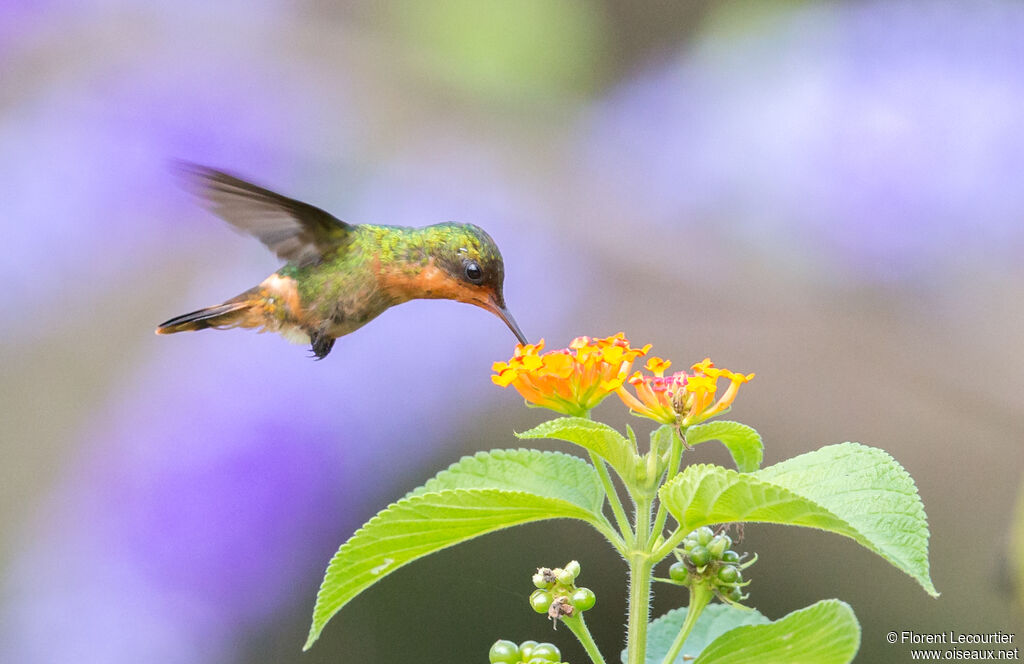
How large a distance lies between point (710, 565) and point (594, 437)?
0.30 feet

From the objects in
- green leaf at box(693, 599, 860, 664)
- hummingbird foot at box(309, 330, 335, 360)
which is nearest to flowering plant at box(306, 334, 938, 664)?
green leaf at box(693, 599, 860, 664)

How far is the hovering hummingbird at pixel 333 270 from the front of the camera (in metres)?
0.98

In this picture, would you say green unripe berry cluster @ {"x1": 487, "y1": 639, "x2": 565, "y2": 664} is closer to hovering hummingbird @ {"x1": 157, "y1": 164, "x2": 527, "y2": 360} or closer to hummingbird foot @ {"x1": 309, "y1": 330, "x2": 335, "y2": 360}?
hovering hummingbird @ {"x1": 157, "y1": 164, "x2": 527, "y2": 360}

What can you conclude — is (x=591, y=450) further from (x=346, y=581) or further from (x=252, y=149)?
(x=252, y=149)

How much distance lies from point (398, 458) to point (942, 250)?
127 cm

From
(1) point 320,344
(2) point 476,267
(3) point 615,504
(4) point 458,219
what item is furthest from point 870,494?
(4) point 458,219

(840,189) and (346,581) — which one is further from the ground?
(840,189)

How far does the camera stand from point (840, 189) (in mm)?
2328

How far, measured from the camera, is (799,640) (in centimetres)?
46

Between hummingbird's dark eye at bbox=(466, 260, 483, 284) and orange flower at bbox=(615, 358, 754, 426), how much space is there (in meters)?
0.43

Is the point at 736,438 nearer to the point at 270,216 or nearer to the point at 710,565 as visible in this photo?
the point at 710,565

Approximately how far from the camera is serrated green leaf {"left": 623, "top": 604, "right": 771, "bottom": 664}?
588 mm

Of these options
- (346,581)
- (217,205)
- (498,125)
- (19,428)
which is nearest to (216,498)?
(19,428)

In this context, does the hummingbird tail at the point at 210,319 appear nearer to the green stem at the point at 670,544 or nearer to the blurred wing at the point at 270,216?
the blurred wing at the point at 270,216
